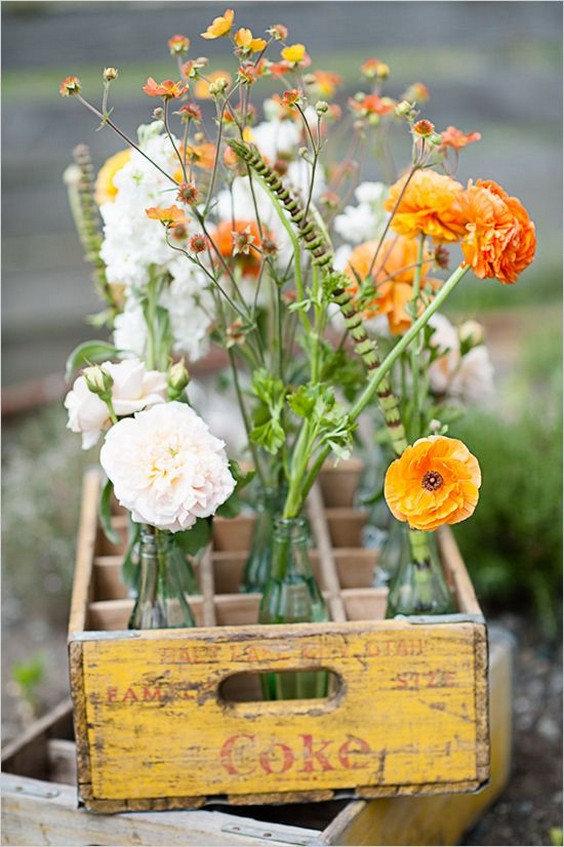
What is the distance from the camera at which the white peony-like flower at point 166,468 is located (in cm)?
116

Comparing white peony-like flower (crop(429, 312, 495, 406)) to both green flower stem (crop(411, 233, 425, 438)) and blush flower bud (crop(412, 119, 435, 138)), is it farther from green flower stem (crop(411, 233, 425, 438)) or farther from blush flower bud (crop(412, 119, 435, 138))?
blush flower bud (crop(412, 119, 435, 138))

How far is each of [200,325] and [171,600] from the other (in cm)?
32

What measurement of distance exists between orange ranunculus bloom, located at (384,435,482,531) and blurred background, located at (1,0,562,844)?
97 cm

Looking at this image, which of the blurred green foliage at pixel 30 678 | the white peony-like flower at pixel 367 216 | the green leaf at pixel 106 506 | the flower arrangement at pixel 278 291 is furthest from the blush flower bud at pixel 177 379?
the blurred green foliage at pixel 30 678

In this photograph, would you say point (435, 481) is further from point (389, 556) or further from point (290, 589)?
point (389, 556)

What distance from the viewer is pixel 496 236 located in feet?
3.69

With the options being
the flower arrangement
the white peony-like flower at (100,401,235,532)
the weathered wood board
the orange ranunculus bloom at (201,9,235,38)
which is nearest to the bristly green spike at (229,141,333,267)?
the flower arrangement

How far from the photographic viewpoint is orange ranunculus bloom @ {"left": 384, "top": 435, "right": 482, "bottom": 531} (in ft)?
3.68

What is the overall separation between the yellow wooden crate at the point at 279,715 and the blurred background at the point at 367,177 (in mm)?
698

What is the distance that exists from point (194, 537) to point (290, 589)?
0.41 ft

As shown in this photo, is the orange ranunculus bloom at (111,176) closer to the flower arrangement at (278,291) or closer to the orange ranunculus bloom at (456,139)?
the flower arrangement at (278,291)

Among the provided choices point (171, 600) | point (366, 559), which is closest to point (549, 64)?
point (366, 559)

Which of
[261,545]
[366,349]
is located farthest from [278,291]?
[261,545]

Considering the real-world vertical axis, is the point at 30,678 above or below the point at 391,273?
below
